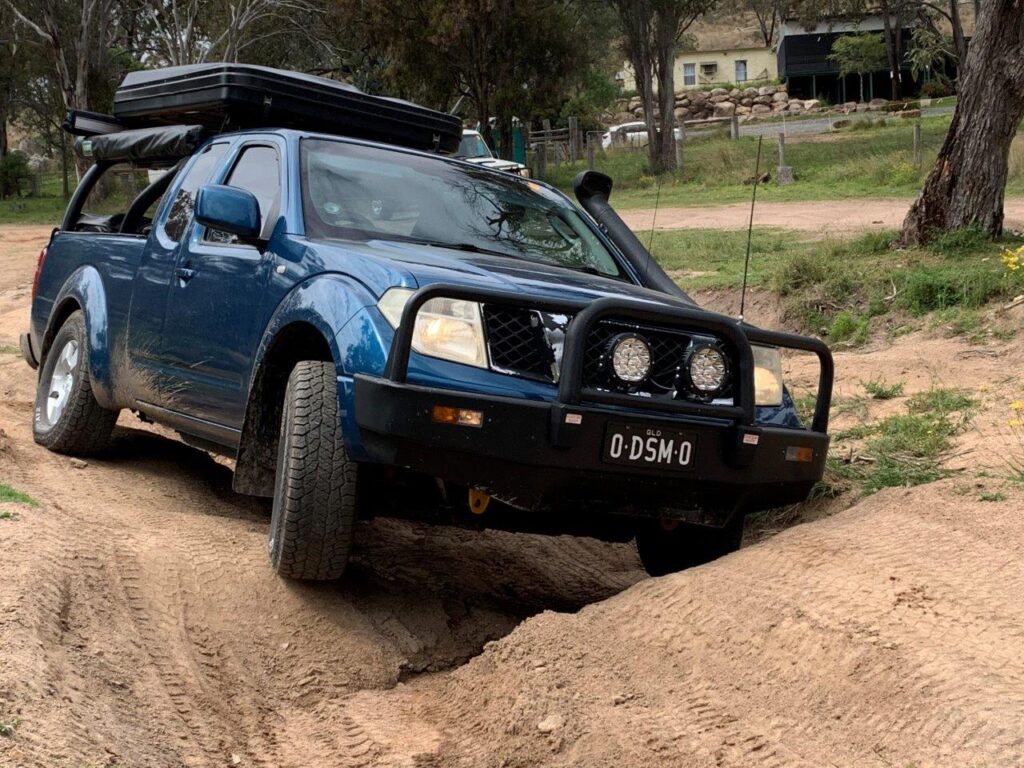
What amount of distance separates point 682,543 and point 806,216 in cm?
1388

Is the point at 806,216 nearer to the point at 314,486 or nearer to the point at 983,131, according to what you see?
the point at 983,131

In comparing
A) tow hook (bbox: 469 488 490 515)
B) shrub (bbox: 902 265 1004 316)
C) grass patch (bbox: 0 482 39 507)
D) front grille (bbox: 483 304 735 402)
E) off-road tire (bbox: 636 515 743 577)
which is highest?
front grille (bbox: 483 304 735 402)

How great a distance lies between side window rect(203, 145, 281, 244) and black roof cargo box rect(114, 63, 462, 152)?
55cm

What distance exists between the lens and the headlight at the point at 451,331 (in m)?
4.18

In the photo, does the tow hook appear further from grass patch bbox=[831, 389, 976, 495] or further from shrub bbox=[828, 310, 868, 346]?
shrub bbox=[828, 310, 868, 346]

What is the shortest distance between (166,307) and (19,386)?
12.7 feet

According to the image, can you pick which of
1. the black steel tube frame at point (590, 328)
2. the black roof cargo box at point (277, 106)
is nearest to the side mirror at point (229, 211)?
the black steel tube frame at point (590, 328)

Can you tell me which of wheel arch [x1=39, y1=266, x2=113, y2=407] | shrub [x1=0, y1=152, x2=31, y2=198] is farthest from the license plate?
shrub [x1=0, y1=152, x2=31, y2=198]

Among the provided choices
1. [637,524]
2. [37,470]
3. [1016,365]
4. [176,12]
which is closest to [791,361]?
[1016,365]

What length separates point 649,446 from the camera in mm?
4254

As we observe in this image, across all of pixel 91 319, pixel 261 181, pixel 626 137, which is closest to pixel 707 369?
pixel 261 181

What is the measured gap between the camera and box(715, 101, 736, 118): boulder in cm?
6390

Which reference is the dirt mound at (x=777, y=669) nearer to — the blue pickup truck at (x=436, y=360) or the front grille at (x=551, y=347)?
the blue pickup truck at (x=436, y=360)

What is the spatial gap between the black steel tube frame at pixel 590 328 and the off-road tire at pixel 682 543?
28.2 inches
